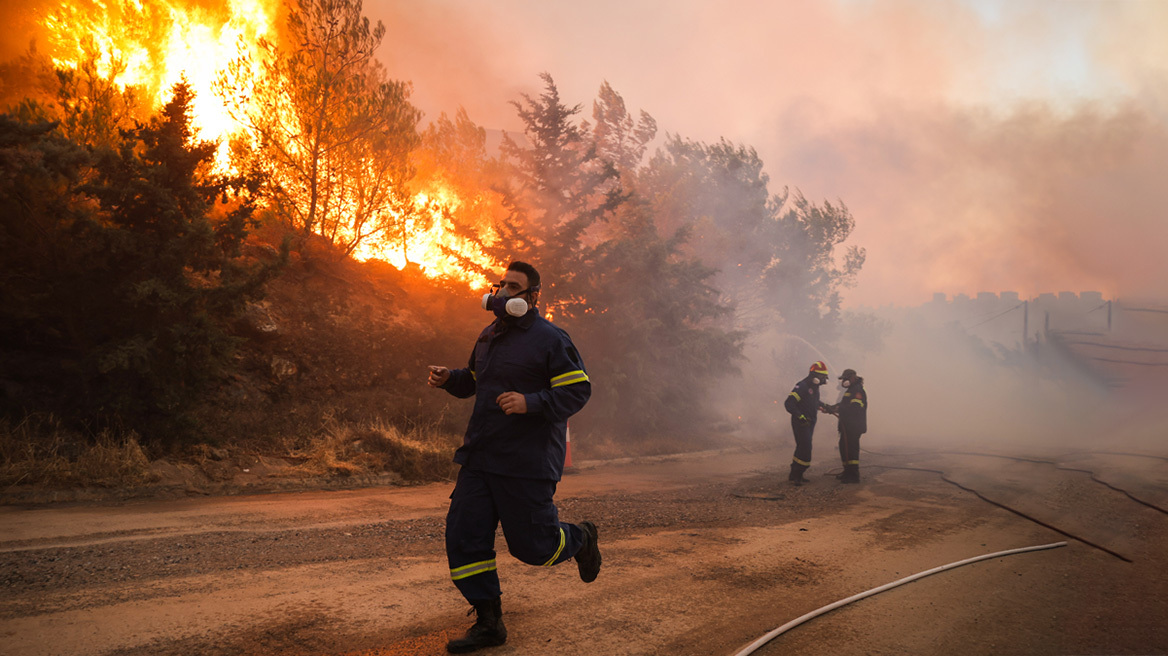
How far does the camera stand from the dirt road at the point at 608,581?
378cm

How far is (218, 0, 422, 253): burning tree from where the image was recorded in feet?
54.2

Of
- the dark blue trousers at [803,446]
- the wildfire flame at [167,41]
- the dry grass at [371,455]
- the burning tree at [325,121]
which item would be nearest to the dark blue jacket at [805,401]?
the dark blue trousers at [803,446]

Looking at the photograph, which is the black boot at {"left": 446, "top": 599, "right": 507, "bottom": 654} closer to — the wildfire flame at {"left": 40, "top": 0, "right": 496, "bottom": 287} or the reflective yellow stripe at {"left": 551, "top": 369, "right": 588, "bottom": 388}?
the reflective yellow stripe at {"left": 551, "top": 369, "right": 588, "bottom": 388}

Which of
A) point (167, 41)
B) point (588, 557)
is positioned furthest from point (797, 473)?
point (167, 41)

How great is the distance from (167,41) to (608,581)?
57.0 ft

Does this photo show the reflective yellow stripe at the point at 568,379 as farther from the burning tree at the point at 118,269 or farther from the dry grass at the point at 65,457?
the burning tree at the point at 118,269

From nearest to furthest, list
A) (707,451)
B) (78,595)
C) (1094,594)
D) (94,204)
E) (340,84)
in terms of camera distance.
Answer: (78,595) → (1094,594) → (94,204) → (340,84) → (707,451)

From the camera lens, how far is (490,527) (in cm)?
359

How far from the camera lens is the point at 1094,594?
201 inches

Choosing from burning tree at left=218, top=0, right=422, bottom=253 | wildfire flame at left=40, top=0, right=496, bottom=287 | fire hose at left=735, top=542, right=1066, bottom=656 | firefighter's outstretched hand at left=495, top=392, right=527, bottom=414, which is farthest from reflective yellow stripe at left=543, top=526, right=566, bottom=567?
burning tree at left=218, top=0, right=422, bottom=253

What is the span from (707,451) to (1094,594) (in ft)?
43.5

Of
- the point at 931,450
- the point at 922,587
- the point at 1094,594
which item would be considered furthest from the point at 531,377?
the point at 931,450

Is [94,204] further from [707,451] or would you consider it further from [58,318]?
[707,451]

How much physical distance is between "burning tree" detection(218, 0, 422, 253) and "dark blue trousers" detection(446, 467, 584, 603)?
49.4 ft
